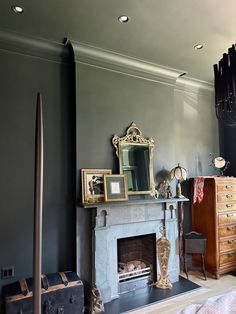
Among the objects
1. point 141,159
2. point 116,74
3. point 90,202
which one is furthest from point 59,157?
point 116,74

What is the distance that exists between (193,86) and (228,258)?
114 inches

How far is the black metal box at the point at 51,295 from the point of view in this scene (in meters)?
2.36

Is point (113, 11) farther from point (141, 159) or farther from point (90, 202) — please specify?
point (90, 202)

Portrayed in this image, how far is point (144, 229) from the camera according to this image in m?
3.33

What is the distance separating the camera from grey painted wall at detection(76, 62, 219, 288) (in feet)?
10.1

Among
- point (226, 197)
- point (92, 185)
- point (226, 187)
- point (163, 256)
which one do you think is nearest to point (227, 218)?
point (226, 197)

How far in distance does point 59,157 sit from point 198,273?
280 centimetres

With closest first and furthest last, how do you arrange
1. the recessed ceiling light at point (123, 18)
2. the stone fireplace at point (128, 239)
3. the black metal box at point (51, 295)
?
1. the black metal box at point (51, 295)
2. the recessed ceiling light at point (123, 18)
3. the stone fireplace at point (128, 239)

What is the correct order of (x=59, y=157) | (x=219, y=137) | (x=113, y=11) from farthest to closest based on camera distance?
(x=219, y=137)
(x=59, y=157)
(x=113, y=11)

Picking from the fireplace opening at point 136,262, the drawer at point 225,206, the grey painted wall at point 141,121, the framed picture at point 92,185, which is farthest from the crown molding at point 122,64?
the fireplace opening at point 136,262

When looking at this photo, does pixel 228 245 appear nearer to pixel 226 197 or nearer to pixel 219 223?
pixel 219 223

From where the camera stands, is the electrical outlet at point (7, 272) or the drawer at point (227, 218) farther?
the drawer at point (227, 218)

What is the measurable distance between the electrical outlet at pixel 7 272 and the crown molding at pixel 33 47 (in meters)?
2.50

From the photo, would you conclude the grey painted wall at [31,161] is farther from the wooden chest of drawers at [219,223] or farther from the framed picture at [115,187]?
the wooden chest of drawers at [219,223]
